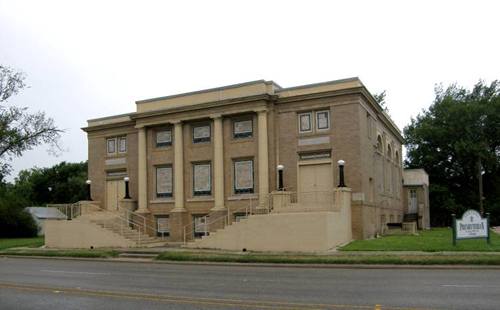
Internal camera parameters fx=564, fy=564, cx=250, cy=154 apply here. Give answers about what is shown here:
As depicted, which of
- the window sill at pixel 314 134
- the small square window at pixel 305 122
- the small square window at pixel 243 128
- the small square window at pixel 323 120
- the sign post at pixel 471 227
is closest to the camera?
the sign post at pixel 471 227

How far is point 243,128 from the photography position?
102ft

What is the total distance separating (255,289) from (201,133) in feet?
67.4

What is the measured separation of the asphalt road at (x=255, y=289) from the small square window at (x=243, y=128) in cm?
1375

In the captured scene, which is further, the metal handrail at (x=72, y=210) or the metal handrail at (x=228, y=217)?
the metal handrail at (x=72, y=210)

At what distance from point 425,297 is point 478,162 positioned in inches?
1899

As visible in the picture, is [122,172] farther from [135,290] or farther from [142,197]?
[135,290]

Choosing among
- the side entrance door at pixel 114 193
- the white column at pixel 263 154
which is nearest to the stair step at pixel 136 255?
the white column at pixel 263 154

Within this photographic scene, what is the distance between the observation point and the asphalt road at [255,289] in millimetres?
10359

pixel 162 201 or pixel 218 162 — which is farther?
pixel 162 201

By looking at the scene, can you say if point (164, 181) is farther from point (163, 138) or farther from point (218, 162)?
point (218, 162)

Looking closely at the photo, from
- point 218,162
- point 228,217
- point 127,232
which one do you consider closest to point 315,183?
point 228,217

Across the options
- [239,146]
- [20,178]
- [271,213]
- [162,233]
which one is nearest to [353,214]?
[271,213]

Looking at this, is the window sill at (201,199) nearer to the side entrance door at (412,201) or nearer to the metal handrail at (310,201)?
the metal handrail at (310,201)

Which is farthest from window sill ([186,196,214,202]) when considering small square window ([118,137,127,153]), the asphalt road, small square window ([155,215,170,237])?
the asphalt road
